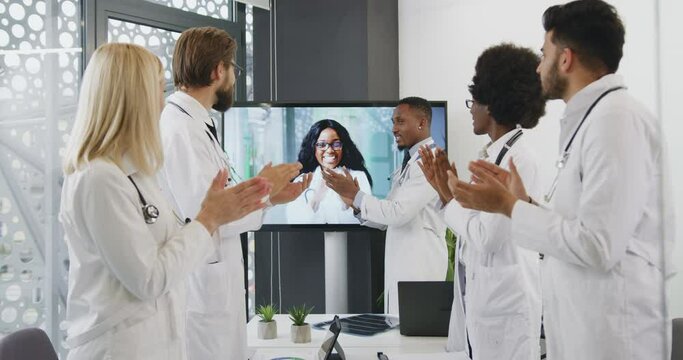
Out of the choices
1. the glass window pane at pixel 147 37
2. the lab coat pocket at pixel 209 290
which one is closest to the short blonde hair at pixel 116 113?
the lab coat pocket at pixel 209 290

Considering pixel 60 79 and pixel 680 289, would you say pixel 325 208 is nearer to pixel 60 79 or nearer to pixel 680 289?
pixel 60 79

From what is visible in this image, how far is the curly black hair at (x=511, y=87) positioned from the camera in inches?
97.4

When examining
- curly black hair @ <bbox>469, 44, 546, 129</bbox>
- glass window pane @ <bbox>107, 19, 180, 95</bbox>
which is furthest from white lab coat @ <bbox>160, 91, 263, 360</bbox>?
glass window pane @ <bbox>107, 19, 180, 95</bbox>

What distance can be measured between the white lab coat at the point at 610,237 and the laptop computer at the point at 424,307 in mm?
866

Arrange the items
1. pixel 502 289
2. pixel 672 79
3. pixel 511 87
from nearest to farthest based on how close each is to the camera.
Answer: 1. pixel 672 79
2. pixel 502 289
3. pixel 511 87

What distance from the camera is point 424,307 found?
8.01ft

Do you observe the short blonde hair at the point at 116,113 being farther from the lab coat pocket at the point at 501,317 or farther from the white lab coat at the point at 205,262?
the lab coat pocket at the point at 501,317

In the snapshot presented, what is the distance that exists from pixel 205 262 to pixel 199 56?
2.65 feet

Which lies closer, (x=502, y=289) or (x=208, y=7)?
(x=502, y=289)

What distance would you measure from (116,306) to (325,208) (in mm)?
2974

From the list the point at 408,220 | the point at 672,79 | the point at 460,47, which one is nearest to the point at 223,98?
the point at 408,220

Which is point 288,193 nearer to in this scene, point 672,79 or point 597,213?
point 597,213

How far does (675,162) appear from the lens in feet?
2.17

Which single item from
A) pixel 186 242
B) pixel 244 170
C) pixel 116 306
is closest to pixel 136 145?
pixel 186 242
